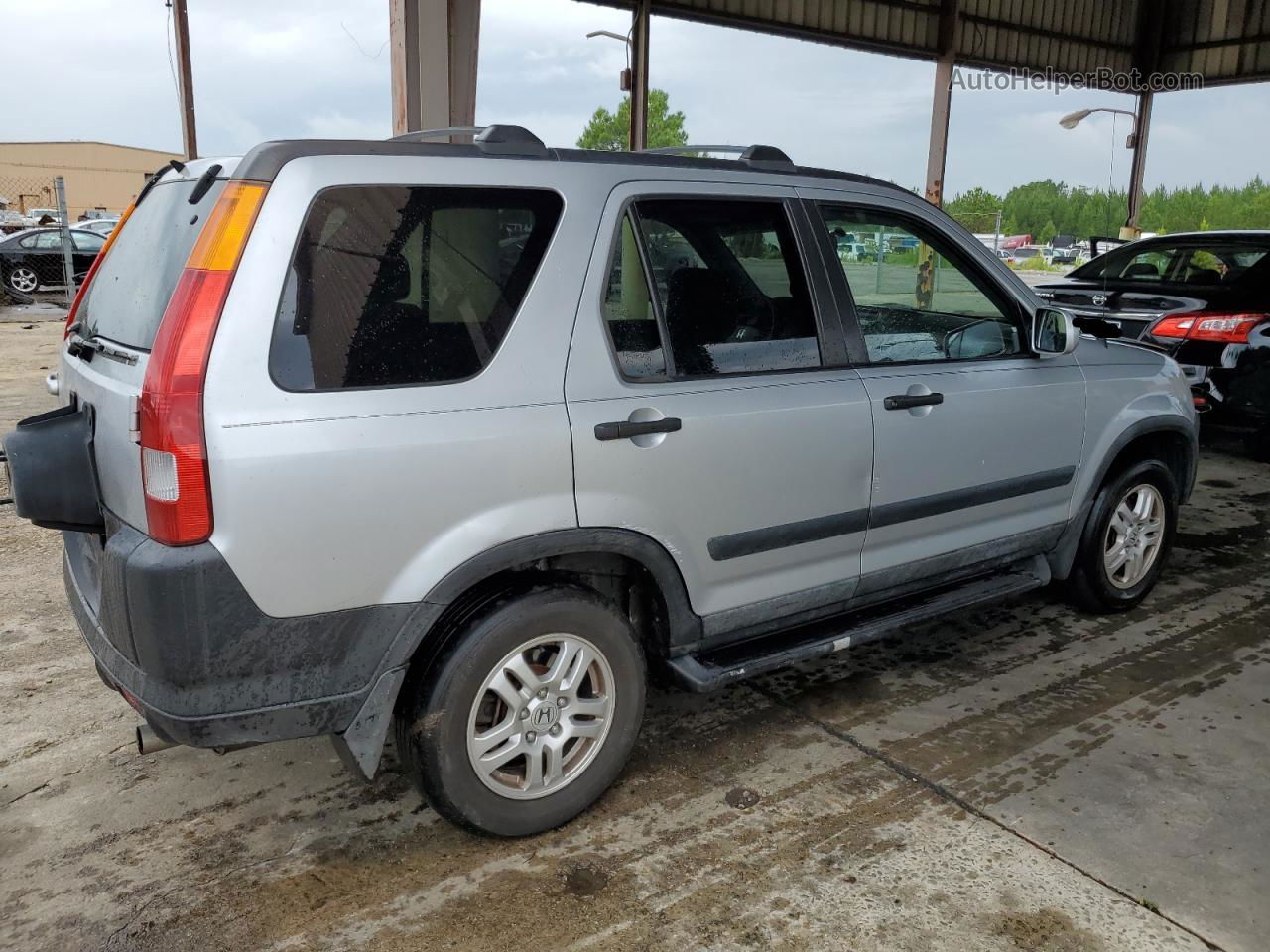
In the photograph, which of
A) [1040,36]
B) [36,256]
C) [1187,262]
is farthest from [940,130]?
[36,256]

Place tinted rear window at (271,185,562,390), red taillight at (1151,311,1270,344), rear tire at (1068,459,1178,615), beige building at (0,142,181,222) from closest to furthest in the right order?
1. tinted rear window at (271,185,562,390)
2. rear tire at (1068,459,1178,615)
3. red taillight at (1151,311,1270,344)
4. beige building at (0,142,181,222)

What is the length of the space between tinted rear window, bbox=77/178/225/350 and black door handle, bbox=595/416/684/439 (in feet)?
3.47

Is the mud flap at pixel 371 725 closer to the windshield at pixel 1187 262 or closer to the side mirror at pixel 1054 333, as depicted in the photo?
the side mirror at pixel 1054 333

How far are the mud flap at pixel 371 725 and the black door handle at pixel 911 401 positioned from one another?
5.66 ft

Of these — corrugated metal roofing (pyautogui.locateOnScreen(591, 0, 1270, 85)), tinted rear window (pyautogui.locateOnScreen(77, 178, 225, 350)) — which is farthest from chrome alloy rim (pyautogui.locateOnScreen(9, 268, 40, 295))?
tinted rear window (pyautogui.locateOnScreen(77, 178, 225, 350))

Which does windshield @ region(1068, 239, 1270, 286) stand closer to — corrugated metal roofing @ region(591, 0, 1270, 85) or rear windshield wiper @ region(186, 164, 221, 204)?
rear windshield wiper @ region(186, 164, 221, 204)

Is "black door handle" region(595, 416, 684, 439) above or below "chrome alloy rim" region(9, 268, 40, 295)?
above

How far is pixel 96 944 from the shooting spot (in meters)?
2.31

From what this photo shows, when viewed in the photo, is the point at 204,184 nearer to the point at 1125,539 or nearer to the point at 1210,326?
the point at 1125,539

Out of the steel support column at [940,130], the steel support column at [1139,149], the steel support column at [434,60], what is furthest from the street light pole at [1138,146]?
the steel support column at [434,60]

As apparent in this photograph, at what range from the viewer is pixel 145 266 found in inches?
101

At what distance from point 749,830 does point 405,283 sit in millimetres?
1734

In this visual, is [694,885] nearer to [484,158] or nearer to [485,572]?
[485,572]

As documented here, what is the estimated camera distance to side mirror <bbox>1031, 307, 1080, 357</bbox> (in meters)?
3.61
